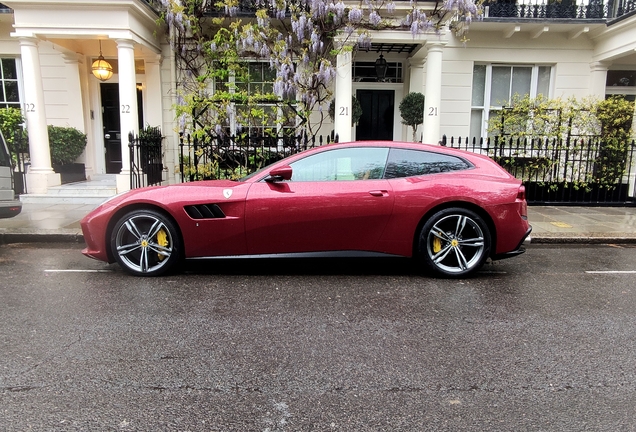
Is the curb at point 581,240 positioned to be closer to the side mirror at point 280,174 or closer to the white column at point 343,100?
the side mirror at point 280,174

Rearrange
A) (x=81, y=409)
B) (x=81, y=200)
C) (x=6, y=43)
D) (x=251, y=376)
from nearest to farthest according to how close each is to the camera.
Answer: (x=81, y=409) < (x=251, y=376) < (x=81, y=200) < (x=6, y=43)

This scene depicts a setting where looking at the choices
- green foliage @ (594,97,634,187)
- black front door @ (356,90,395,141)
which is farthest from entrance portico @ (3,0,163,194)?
green foliage @ (594,97,634,187)

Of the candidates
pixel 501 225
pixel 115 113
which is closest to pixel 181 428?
pixel 501 225

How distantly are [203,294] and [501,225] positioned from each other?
10.7ft

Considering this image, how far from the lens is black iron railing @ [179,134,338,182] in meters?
10.3

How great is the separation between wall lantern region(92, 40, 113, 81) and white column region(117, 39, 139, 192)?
161 cm

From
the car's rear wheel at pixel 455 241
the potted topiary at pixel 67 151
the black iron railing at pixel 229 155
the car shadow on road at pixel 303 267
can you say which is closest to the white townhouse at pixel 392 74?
the potted topiary at pixel 67 151

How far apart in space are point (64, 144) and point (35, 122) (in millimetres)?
1104

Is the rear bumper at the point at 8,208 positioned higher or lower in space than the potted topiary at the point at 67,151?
lower

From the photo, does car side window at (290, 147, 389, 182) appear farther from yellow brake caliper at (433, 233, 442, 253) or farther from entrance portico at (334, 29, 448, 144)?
entrance portico at (334, 29, 448, 144)

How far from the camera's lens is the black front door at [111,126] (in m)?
12.4

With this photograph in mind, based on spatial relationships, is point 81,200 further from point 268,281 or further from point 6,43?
point 268,281

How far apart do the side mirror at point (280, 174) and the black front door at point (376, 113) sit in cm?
829

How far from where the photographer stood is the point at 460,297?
4.47 meters
